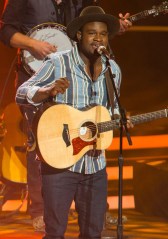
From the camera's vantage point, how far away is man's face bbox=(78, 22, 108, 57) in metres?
4.28

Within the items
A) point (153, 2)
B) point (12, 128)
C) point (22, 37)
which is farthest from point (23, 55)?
point (153, 2)

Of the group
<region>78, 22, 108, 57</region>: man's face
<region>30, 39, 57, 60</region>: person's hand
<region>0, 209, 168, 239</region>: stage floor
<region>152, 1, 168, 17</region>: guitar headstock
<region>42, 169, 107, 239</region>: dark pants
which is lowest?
<region>0, 209, 168, 239</region>: stage floor

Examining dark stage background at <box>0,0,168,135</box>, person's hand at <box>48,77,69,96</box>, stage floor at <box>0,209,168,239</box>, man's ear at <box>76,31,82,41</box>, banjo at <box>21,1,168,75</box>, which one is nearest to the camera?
person's hand at <box>48,77,69,96</box>

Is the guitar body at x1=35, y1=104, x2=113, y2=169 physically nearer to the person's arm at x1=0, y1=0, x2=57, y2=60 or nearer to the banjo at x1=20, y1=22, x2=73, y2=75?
the person's arm at x1=0, y1=0, x2=57, y2=60

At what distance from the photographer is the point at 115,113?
448cm

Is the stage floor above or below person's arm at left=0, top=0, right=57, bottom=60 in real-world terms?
below

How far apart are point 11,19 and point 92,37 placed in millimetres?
1334

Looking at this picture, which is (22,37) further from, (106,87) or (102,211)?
(102,211)

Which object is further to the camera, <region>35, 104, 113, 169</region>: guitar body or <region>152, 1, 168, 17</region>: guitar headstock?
<region>152, 1, 168, 17</region>: guitar headstock

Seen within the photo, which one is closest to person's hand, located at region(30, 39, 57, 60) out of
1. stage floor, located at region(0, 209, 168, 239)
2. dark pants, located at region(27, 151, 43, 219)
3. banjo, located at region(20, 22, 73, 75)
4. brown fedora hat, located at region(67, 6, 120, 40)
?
banjo, located at region(20, 22, 73, 75)

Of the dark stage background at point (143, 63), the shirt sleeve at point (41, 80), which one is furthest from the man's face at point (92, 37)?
the dark stage background at point (143, 63)

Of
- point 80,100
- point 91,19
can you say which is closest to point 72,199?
point 80,100

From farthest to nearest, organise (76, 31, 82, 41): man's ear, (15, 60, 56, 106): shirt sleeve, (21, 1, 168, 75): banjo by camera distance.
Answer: (21, 1, 168, 75): banjo
(76, 31, 82, 41): man's ear
(15, 60, 56, 106): shirt sleeve

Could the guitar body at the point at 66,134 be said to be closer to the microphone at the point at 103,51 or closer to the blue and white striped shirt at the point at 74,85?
the blue and white striped shirt at the point at 74,85
